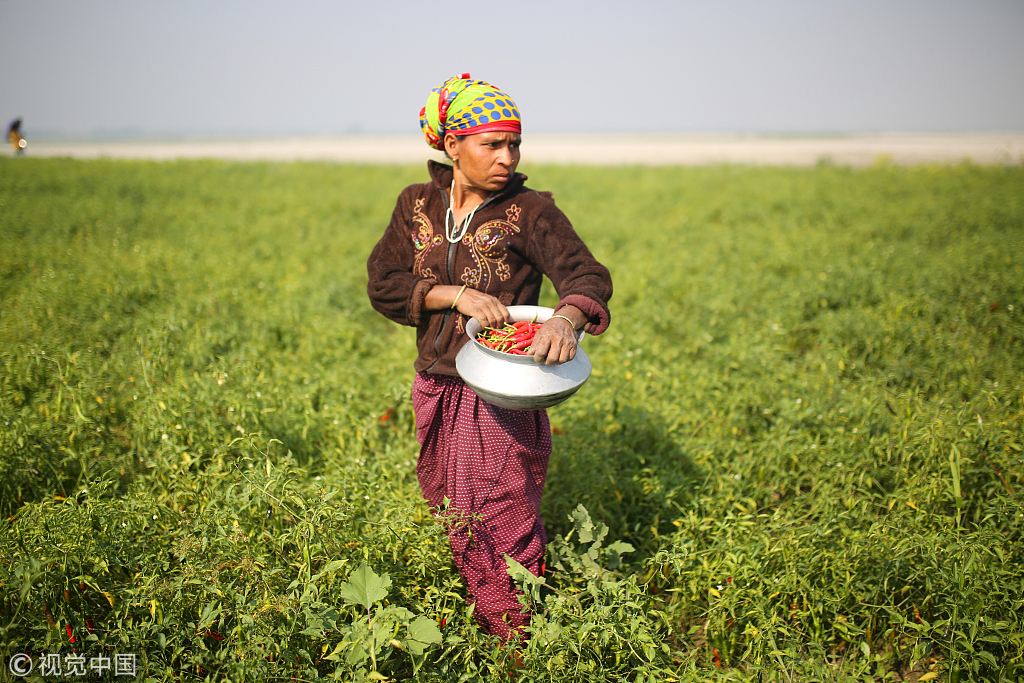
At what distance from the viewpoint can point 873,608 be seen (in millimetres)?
2484

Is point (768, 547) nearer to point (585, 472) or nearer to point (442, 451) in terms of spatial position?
point (585, 472)

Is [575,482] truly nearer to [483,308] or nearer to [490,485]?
[490,485]

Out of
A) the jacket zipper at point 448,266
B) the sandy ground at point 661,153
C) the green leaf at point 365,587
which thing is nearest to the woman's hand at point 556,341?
the jacket zipper at point 448,266

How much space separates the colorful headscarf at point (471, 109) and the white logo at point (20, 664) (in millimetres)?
2295

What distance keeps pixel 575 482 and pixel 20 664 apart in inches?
91.3

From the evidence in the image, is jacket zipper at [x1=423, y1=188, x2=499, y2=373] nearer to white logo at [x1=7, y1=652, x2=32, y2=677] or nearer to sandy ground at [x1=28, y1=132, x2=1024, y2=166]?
white logo at [x1=7, y1=652, x2=32, y2=677]

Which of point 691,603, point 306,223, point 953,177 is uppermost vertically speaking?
point 953,177

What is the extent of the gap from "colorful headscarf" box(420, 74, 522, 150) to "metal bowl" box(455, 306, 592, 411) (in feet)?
2.35

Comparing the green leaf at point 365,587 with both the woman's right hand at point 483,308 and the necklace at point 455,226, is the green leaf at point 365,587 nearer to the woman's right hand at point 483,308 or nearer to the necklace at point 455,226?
the woman's right hand at point 483,308

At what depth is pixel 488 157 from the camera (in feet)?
6.74

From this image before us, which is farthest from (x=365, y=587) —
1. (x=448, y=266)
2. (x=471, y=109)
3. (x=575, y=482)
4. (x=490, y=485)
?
(x=471, y=109)

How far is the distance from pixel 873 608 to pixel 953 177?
15.5 metres

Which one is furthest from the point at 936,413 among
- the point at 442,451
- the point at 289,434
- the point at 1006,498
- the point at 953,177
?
the point at 953,177

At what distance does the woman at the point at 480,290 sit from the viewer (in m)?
2.05
